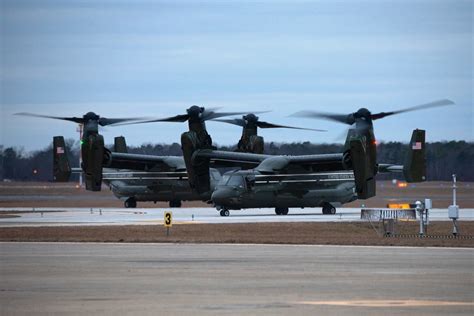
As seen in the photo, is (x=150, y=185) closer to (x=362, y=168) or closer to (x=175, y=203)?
(x=175, y=203)

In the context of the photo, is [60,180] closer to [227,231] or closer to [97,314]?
[227,231]

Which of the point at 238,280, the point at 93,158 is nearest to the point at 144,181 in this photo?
the point at 93,158

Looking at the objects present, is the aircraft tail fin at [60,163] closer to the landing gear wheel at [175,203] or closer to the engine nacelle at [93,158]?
the engine nacelle at [93,158]

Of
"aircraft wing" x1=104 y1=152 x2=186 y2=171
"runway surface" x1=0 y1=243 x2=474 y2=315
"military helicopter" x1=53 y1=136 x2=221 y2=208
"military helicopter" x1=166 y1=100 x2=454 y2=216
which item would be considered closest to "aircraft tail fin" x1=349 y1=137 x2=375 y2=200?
"military helicopter" x1=166 y1=100 x2=454 y2=216

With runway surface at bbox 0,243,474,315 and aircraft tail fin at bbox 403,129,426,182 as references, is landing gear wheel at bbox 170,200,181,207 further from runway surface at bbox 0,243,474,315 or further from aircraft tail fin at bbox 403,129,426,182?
runway surface at bbox 0,243,474,315

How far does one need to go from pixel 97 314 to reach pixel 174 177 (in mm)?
56425

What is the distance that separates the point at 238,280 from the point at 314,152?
259ft

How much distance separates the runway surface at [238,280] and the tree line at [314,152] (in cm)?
6017

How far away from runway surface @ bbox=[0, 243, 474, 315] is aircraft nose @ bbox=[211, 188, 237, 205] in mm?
27327

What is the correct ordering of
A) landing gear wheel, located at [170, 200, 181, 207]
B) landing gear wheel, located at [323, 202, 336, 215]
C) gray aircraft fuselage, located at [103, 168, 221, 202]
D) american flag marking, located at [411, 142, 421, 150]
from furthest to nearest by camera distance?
landing gear wheel, located at [170, 200, 181, 207] < gray aircraft fuselage, located at [103, 168, 221, 202] < landing gear wheel, located at [323, 202, 336, 215] < american flag marking, located at [411, 142, 421, 150]

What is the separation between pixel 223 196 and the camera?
60562mm

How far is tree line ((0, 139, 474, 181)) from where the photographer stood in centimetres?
10375

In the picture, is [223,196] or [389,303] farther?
[223,196]

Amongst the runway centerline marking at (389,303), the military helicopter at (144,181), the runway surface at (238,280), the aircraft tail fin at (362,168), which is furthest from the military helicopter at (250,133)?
the runway centerline marking at (389,303)
